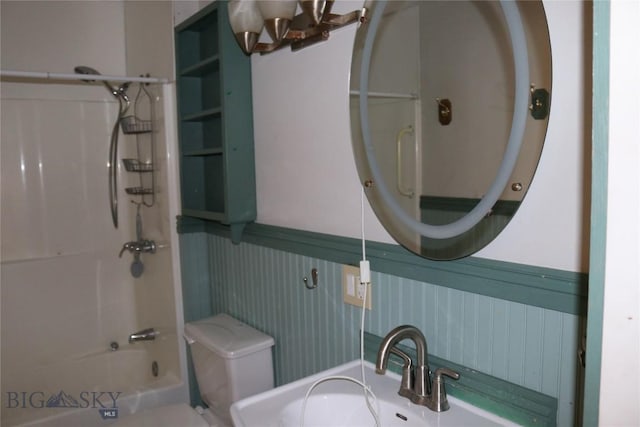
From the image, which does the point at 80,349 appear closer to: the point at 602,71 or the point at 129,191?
the point at 129,191

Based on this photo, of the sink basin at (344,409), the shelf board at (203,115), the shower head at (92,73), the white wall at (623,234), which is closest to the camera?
the white wall at (623,234)

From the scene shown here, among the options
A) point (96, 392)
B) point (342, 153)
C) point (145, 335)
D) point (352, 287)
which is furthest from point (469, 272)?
point (96, 392)

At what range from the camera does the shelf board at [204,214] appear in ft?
5.90

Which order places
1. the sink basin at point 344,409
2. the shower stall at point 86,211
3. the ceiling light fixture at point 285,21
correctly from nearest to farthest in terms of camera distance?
1. the sink basin at point 344,409
2. the ceiling light fixture at point 285,21
3. the shower stall at point 86,211

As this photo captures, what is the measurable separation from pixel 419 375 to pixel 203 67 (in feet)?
4.56

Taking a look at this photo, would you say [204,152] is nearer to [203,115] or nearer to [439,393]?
[203,115]

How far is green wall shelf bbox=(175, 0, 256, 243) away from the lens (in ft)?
5.60

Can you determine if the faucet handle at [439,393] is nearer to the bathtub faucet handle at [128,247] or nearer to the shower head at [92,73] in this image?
the bathtub faucet handle at [128,247]

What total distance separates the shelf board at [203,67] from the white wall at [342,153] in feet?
0.59

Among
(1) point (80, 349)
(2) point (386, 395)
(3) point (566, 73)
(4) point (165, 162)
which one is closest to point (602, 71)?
(3) point (566, 73)

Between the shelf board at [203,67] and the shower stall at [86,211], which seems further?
the shower stall at [86,211]

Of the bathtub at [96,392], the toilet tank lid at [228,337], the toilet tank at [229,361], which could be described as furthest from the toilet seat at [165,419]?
the bathtub at [96,392]

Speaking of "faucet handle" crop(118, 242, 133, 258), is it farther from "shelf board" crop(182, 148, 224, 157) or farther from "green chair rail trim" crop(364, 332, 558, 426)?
"green chair rail trim" crop(364, 332, 558, 426)

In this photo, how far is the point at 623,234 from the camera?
1.49 ft
